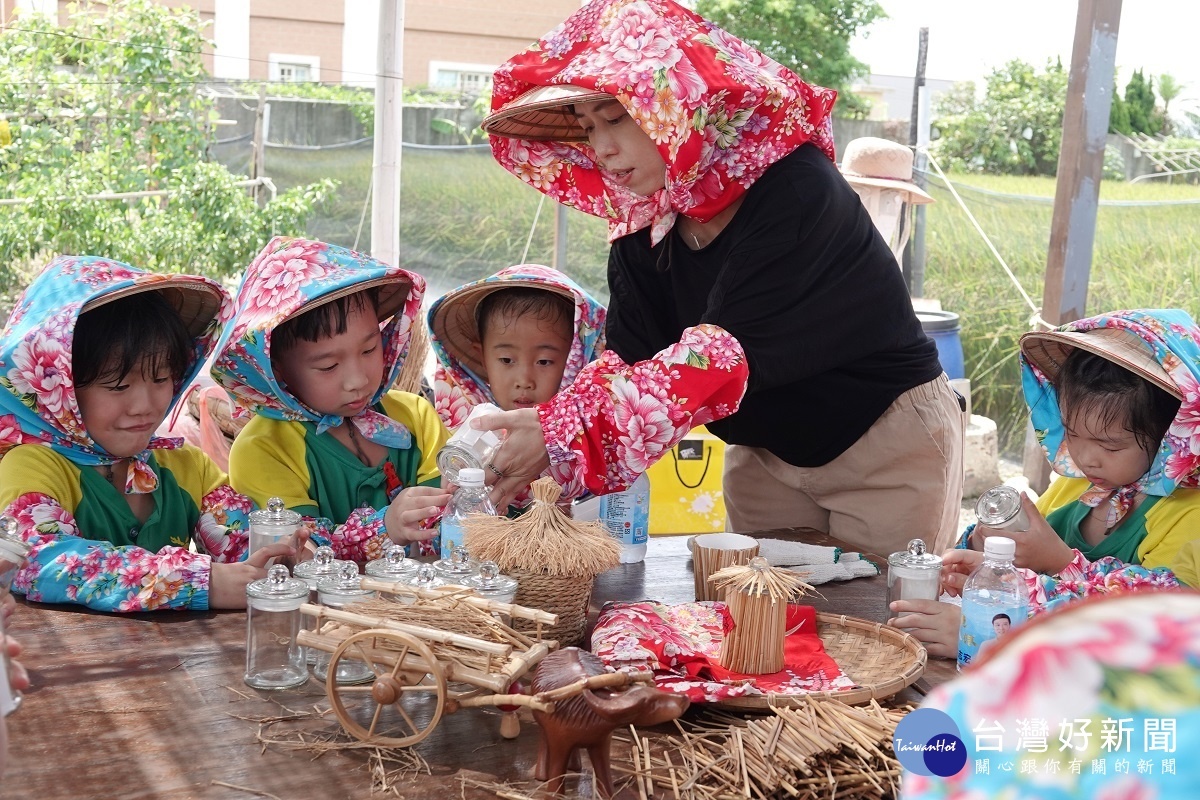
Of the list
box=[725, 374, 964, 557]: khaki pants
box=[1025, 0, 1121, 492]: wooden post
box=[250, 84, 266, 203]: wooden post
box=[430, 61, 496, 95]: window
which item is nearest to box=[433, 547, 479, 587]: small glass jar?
box=[725, 374, 964, 557]: khaki pants

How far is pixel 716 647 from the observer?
183cm

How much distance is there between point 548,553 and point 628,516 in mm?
711

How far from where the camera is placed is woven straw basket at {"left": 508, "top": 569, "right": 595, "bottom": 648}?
172cm

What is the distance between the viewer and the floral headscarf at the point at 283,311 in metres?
2.28

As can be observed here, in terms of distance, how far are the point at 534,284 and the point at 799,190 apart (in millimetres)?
642

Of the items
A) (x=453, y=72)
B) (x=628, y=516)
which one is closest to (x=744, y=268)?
(x=628, y=516)

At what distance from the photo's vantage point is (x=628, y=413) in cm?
208

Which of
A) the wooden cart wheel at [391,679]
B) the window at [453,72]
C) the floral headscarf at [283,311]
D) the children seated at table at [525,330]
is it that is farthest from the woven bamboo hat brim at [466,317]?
the window at [453,72]

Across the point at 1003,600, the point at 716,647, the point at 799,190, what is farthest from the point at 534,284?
the point at 1003,600

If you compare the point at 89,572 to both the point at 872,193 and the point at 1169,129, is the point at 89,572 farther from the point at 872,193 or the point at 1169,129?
the point at 1169,129

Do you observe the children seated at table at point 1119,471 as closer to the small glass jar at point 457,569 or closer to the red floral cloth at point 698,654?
the red floral cloth at point 698,654

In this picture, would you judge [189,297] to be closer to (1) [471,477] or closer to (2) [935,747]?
(1) [471,477]

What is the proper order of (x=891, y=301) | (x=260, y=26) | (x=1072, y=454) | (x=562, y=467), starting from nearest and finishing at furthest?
1. (x=562, y=467)
2. (x=1072, y=454)
3. (x=891, y=301)
4. (x=260, y=26)

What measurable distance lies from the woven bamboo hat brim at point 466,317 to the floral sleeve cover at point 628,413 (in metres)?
0.59
